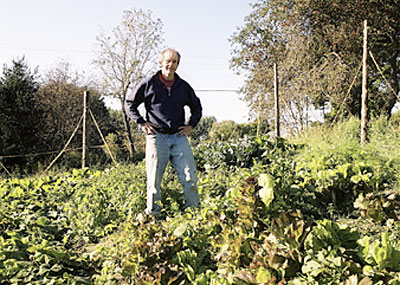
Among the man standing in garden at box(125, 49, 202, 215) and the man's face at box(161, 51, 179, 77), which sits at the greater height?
the man's face at box(161, 51, 179, 77)

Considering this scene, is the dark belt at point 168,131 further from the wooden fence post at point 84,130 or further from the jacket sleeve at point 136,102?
the wooden fence post at point 84,130

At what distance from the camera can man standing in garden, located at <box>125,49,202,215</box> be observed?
13.1ft

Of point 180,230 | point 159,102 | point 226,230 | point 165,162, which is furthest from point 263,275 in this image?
point 159,102

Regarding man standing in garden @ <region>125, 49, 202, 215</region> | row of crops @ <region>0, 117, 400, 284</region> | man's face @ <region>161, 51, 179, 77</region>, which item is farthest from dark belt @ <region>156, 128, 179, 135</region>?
row of crops @ <region>0, 117, 400, 284</region>

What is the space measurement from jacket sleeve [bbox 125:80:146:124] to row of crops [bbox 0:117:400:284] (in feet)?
3.04

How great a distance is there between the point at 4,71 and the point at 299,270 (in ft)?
35.8

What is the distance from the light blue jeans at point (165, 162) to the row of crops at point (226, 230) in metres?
0.24

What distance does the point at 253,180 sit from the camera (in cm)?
305

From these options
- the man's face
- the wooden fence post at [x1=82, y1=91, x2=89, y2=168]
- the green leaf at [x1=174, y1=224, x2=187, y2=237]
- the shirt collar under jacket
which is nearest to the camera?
the green leaf at [x1=174, y1=224, x2=187, y2=237]

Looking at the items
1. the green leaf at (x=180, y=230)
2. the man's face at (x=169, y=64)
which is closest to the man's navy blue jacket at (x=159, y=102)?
the man's face at (x=169, y=64)

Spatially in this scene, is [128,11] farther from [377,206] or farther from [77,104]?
[377,206]

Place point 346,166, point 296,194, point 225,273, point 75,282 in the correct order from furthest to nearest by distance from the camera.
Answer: point 346,166
point 296,194
point 75,282
point 225,273

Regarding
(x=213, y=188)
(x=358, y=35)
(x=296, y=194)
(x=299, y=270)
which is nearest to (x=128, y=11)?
(x=358, y=35)

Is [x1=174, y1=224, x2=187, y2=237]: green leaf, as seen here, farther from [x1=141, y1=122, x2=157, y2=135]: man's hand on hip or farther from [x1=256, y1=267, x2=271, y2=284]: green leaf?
[x1=141, y1=122, x2=157, y2=135]: man's hand on hip
